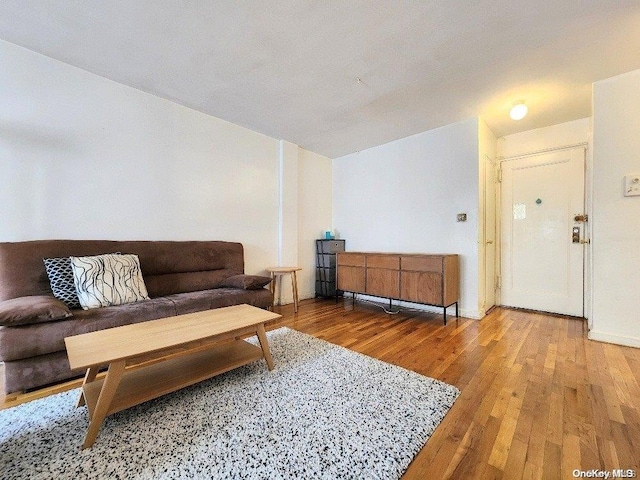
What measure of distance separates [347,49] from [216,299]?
7.99 ft

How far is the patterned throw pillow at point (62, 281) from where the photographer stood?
6.45 feet

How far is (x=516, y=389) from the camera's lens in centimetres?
160

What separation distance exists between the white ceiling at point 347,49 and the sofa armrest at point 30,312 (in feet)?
6.41

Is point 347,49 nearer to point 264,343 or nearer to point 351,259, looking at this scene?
point 264,343

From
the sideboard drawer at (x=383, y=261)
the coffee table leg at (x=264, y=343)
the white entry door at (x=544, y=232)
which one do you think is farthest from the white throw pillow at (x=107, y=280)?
the white entry door at (x=544, y=232)

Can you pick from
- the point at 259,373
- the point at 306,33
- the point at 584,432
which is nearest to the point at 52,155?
the point at 306,33

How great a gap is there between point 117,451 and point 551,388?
2385mm

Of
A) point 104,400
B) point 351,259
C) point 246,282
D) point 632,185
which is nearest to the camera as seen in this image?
point 104,400

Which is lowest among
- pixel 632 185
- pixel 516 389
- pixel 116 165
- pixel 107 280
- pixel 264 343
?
pixel 516 389

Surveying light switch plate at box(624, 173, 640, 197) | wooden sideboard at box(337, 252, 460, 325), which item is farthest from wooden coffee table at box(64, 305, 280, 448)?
light switch plate at box(624, 173, 640, 197)

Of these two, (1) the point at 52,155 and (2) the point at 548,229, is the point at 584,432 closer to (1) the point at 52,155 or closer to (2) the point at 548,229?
(2) the point at 548,229

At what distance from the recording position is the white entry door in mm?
3131

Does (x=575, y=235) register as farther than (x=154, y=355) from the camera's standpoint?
Yes

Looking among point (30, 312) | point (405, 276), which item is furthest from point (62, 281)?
point (405, 276)
